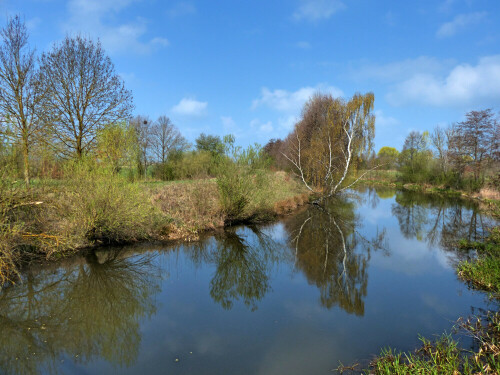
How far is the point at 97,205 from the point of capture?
9797 mm

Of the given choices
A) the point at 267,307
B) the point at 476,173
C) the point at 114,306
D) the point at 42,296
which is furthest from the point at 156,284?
the point at 476,173

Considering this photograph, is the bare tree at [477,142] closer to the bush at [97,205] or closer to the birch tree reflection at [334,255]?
the birch tree reflection at [334,255]

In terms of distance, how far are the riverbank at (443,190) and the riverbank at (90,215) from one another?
10.8 meters

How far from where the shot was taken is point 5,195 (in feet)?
24.2

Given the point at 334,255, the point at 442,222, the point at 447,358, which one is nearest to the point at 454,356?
the point at 447,358

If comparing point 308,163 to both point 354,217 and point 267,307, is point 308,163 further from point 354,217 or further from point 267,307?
point 267,307

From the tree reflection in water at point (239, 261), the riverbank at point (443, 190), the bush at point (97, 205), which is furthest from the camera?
the riverbank at point (443, 190)

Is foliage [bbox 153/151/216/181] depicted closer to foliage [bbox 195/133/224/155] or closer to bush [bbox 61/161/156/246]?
foliage [bbox 195/133/224/155]

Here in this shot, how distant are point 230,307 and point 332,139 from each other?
18.5 meters

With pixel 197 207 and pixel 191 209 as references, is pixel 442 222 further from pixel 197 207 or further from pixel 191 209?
pixel 191 209

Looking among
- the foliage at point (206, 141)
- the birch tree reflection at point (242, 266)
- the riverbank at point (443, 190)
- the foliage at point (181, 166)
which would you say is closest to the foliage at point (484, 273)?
the riverbank at point (443, 190)

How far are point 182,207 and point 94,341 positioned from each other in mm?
8463

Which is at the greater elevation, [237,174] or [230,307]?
[237,174]

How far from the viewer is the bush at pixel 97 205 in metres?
9.53
